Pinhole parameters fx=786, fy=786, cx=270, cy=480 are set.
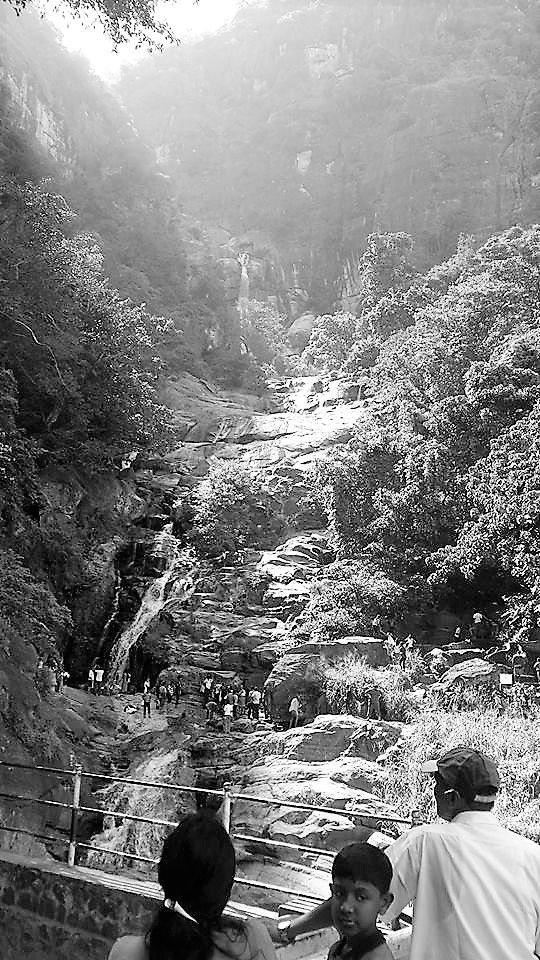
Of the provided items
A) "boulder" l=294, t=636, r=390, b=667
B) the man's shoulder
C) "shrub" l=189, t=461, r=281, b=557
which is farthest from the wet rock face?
the man's shoulder

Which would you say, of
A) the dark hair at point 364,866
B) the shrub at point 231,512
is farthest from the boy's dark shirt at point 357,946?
the shrub at point 231,512

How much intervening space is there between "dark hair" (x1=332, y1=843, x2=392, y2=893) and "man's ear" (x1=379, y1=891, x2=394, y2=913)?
1 cm

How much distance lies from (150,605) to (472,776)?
18.2 metres

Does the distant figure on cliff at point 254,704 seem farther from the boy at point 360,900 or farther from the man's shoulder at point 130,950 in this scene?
the man's shoulder at point 130,950

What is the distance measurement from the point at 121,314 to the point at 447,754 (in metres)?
21.0

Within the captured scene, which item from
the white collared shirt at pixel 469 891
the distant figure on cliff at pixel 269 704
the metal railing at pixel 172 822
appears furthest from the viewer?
the distant figure on cliff at pixel 269 704

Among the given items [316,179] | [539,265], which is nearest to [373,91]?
[316,179]

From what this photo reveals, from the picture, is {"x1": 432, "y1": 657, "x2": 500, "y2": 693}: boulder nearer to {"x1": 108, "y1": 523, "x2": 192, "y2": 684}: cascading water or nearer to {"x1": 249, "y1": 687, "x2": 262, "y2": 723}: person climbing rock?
{"x1": 249, "y1": 687, "x2": 262, "y2": 723}: person climbing rock

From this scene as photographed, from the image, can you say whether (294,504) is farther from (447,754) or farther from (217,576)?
(447,754)

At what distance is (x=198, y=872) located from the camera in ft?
5.29

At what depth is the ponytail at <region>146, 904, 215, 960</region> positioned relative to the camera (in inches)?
63.4

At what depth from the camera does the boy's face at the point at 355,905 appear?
192 cm

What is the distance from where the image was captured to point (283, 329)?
47.2 m

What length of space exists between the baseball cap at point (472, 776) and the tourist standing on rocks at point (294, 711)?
13.1 m
